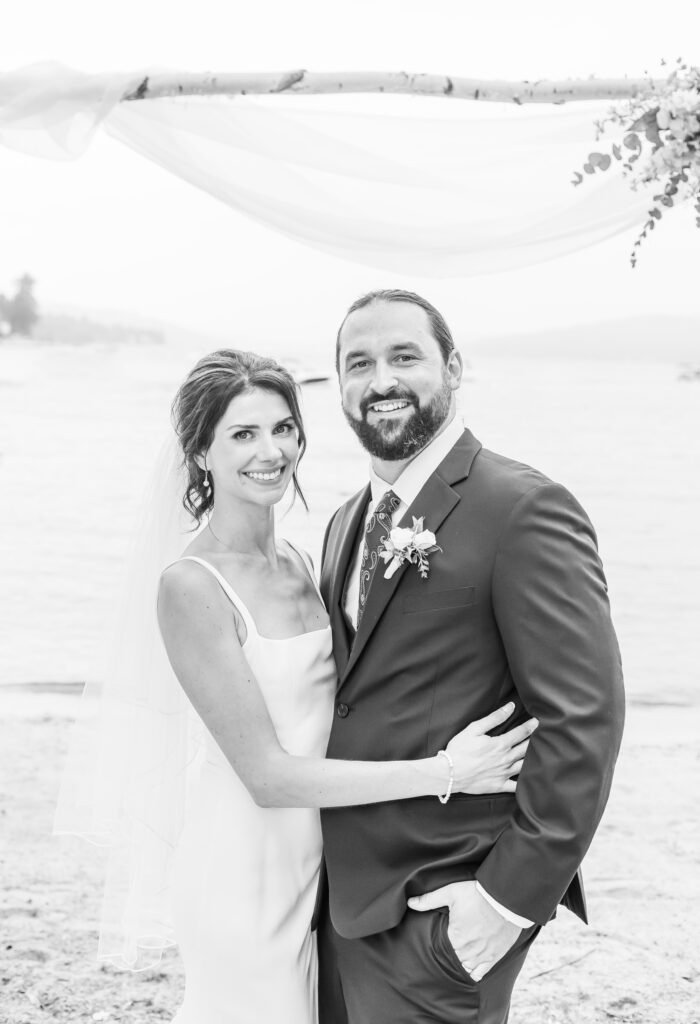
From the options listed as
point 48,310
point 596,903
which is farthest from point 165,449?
point 48,310

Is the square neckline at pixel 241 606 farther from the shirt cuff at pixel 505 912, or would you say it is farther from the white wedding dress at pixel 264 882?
the shirt cuff at pixel 505 912

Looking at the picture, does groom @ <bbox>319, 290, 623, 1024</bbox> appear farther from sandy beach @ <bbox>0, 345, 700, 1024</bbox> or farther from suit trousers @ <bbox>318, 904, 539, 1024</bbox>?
sandy beach @ <bbox>0, 345, 700, 1024</bbox>

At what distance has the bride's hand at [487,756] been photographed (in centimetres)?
209

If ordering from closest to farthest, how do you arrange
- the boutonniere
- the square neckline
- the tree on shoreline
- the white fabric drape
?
1. the boutonniere
2. the square neckline
3. the white fabric drape
4. the tree on shoreline

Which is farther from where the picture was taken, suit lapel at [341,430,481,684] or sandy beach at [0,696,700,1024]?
sandy beach at [0,696,700,1024]

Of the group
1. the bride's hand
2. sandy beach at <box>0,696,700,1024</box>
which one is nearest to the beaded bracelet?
the bride's hand

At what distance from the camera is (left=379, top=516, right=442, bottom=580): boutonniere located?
6.97ft

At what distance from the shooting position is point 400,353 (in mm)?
2389

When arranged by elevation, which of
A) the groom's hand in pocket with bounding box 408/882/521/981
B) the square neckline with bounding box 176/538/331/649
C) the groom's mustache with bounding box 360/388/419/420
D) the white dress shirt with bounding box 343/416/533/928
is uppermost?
the groom's mustache with bounding box 360/388/419/420

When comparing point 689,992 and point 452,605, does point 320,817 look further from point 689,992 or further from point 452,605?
point 689,992

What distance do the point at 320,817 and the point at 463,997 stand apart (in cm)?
50

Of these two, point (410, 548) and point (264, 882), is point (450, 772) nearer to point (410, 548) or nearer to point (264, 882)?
point (410, 548)

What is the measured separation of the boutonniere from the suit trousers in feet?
2.29

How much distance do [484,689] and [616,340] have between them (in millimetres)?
30590
